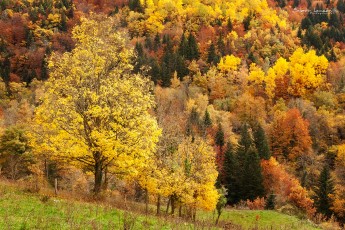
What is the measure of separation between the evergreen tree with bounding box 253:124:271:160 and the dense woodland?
32 cm

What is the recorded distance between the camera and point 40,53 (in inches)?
6043

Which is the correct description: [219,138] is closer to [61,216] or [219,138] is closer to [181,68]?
[181,68]

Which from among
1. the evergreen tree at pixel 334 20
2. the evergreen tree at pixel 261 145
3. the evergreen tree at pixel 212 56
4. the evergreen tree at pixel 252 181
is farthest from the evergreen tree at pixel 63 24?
the evergreen tree at pixel 252 181

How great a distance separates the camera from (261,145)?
8188 cm

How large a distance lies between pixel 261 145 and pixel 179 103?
120 feet

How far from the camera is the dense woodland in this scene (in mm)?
22812

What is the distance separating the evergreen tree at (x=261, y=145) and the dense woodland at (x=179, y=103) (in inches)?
12.7

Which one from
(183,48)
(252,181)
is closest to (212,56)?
(183,48)

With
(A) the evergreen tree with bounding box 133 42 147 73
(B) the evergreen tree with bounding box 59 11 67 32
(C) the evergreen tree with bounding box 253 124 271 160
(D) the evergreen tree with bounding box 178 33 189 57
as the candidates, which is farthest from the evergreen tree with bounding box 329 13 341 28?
(B) the evergreen tree with bounding box 59 11 67 32

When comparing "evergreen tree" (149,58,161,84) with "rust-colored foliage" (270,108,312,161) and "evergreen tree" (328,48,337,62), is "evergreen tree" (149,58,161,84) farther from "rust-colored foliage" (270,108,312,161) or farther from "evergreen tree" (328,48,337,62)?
"evergreen tree" (328,48,337,62)

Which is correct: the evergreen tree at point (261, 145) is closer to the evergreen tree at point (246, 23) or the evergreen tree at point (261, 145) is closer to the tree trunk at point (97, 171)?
the tree trunk at point (97, 171)

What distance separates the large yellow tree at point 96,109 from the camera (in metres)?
21.8

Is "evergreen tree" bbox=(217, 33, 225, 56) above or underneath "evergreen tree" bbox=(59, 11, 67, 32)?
underneath

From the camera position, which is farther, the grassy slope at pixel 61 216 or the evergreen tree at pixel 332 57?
the evergreen tree at pixel 332 57
